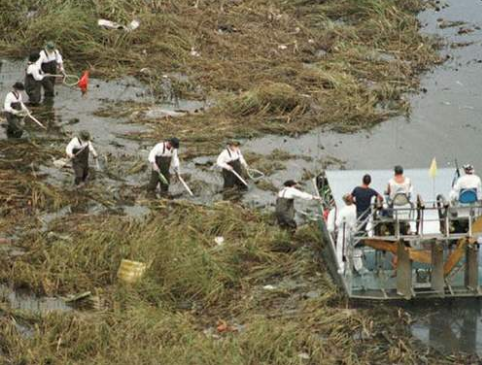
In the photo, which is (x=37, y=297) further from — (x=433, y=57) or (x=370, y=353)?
(x=433, y=57)

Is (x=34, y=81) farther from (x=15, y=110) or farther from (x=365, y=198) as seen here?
(x=365, y=198)

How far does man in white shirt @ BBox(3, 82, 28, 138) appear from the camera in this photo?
20.4m

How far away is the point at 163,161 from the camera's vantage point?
18609mm

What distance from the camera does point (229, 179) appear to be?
19.0 meters

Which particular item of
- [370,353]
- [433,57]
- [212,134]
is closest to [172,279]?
[370,353]

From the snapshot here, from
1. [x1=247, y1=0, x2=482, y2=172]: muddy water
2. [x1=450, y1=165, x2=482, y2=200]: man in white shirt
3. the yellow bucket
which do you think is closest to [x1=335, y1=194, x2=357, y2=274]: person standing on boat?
[x1=450, y1=165, x2=482, y2=200]: man in white shirt

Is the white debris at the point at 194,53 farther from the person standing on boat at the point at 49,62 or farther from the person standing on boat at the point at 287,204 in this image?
the person standing on boat at the point at 287,204

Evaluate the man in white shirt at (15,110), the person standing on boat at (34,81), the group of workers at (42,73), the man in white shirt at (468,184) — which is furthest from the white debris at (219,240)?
the person standing on boat at (34,81)

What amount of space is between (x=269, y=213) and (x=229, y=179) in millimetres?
1049

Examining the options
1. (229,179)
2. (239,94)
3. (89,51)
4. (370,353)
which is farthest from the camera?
(89,51)

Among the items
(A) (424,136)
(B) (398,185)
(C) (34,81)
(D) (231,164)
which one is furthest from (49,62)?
(B) (398,185)

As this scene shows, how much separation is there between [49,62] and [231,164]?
5658mm

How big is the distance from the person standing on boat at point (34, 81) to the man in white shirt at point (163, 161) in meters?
4.52

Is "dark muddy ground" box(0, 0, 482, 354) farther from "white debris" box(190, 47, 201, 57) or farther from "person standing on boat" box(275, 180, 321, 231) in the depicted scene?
"white debris" box(190, 47, 201, 57)
